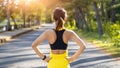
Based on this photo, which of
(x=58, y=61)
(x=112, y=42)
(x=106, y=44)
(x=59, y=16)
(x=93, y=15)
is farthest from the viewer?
(x=93, y=15)

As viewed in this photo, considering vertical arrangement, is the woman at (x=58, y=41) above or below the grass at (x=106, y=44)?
above

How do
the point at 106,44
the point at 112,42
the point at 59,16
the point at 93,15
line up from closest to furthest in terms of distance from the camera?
the point at 59,16, the point at 106,44, the point at 112,42, the point at 93,15

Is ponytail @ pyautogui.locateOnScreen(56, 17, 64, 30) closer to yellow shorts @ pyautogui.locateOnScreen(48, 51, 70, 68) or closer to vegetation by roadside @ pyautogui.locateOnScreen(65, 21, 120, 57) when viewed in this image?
yellow shorts @ pyautogui.locateOnScreen(48, 51, 70, 68)

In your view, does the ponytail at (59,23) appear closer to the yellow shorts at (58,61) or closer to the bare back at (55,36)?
the bare back at (55,36)

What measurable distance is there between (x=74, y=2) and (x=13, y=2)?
23069 millimetres

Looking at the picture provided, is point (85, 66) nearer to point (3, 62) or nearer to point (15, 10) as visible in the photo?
point (3, 62)

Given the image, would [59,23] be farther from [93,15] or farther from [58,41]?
[93,15]

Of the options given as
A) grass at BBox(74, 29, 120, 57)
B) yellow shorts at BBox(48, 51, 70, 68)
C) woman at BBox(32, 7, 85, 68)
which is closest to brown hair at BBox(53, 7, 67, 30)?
woman at BBox(32, 7, 85, 68)

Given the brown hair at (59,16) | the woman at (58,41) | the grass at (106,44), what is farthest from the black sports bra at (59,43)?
the grass at (106,44)

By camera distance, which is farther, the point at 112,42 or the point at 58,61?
the point at 112,42

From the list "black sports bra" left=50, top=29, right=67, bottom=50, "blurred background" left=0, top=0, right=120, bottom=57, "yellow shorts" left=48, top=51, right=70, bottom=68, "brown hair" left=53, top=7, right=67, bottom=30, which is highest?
"brown hair" left=53, top=7, right=67, bottom=30

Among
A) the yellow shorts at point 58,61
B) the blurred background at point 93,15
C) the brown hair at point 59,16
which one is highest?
the brown hair at point 59,16

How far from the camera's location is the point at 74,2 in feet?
158

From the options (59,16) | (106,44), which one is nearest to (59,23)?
(59,16)
